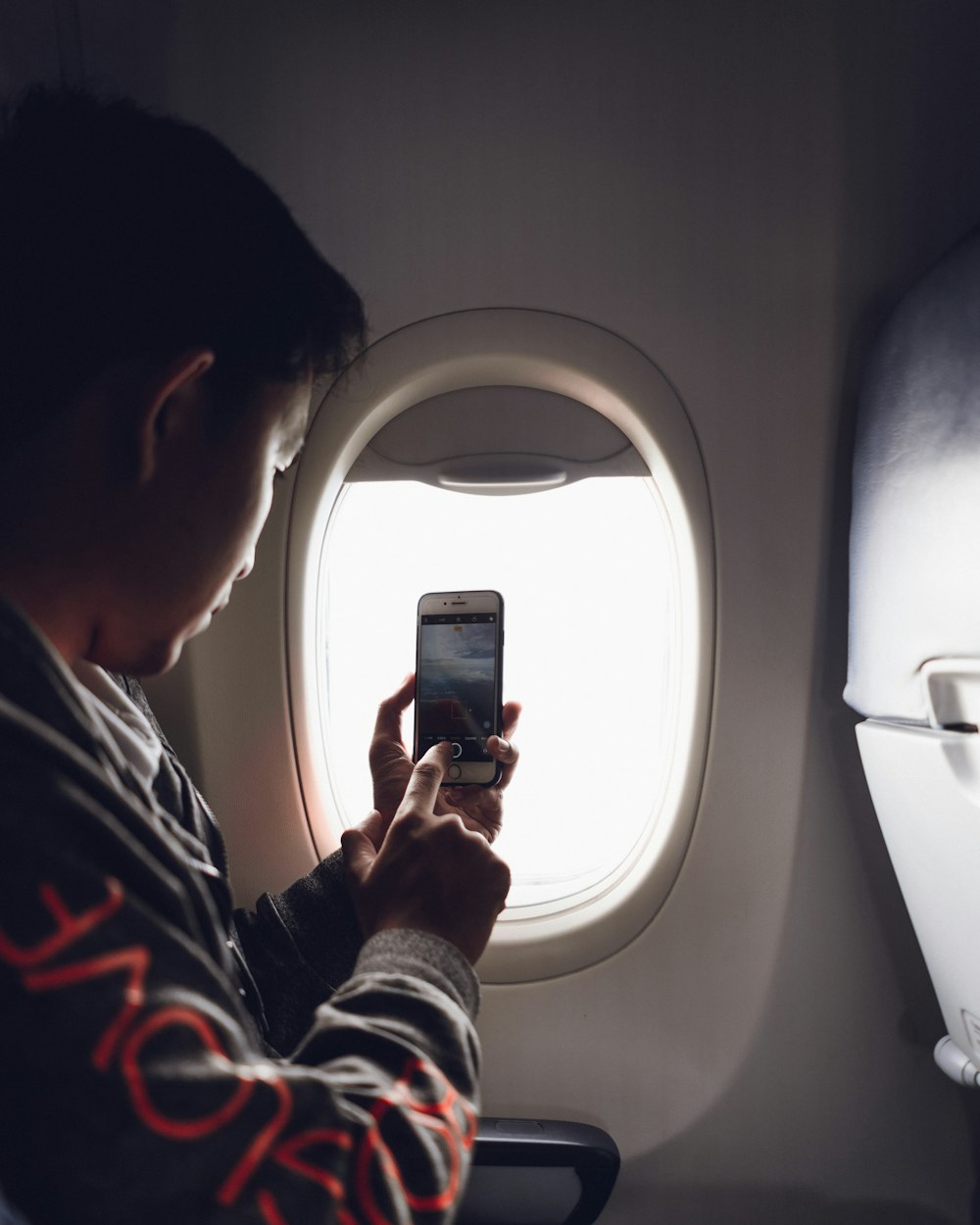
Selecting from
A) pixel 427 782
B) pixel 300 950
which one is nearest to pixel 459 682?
pixel 427 782

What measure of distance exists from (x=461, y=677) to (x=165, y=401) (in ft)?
1.87

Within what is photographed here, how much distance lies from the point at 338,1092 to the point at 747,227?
3.26 ft

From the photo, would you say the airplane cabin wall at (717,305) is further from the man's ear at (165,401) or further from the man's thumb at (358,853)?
the man's ear at (165,401)

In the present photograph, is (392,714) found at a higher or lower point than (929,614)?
lower

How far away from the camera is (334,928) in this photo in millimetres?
799

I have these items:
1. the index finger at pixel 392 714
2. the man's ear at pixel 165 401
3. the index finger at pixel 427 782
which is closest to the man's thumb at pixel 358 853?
the index finger at pixel 427 782

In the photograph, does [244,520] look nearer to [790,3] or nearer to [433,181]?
[433,181]

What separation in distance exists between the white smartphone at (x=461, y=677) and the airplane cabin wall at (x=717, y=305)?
28 centimetres

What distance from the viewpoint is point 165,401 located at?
1.62 ft

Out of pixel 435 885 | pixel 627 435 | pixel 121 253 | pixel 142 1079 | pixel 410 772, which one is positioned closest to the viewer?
pixel 142 1079

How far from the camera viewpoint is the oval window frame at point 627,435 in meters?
0.95

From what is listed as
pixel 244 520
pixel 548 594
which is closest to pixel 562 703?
pixel 548 594

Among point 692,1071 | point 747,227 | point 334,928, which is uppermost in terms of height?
point 747,227

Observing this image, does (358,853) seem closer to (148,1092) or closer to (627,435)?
(148,1092)
